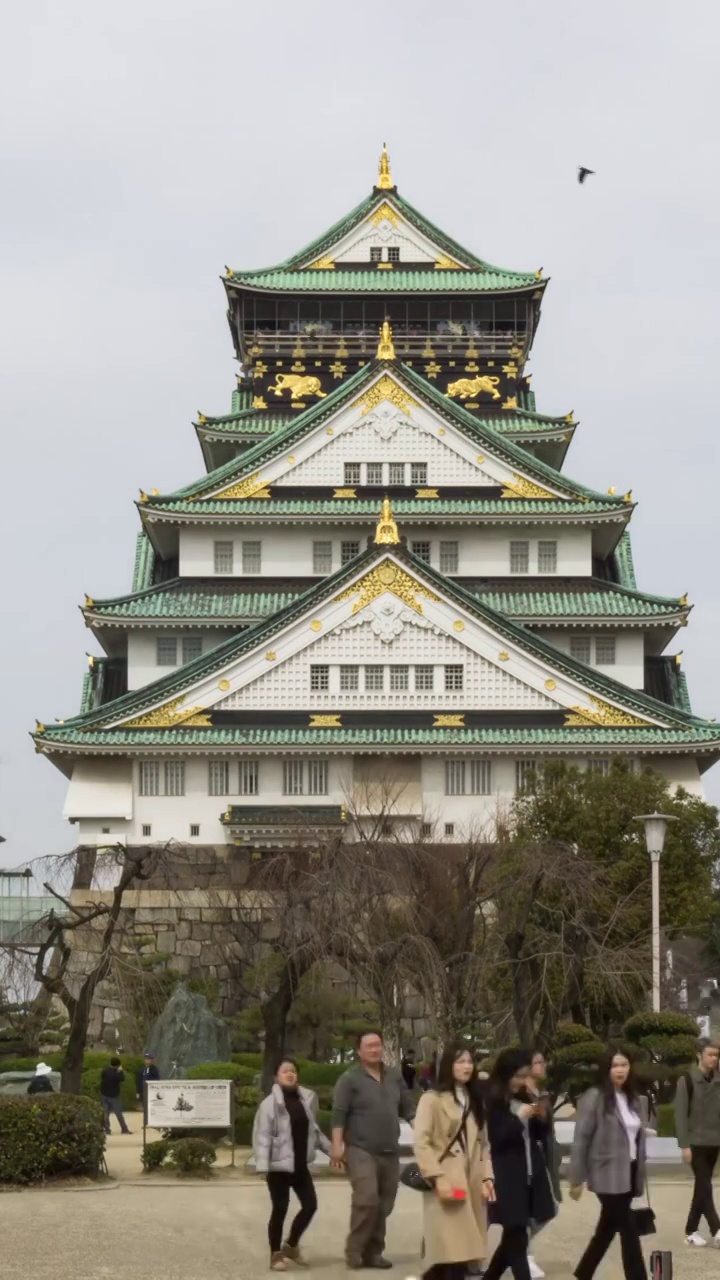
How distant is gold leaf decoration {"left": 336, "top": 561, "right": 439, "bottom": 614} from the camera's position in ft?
185

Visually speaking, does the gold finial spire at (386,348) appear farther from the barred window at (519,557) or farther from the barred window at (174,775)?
the barred window at (174,775)

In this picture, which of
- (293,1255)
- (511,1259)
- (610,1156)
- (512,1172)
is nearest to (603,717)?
(293,1255)

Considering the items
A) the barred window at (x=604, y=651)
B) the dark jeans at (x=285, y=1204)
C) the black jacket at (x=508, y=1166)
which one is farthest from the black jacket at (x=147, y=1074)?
the barred window at (x=604, y=651)

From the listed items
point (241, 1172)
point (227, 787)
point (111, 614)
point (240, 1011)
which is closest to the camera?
point (241, 1172)

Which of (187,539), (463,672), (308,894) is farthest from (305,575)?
(308,894)

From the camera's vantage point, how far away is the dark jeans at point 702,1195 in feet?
64.4

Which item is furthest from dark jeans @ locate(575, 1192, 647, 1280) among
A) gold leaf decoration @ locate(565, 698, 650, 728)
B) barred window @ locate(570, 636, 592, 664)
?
barred window @ locate(570, 636, 592, 664)

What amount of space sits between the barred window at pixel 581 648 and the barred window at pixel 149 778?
11.7 m

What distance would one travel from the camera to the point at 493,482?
6166cm

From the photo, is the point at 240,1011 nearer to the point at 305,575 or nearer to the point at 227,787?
the point at 227,787

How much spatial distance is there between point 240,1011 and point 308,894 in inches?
404

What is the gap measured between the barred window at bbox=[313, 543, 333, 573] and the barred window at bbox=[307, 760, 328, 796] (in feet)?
26.4

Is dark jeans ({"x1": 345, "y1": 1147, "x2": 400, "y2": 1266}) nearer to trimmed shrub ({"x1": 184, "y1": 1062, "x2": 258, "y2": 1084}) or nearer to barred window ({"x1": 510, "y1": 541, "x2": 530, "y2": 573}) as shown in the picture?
trimmed shrub ({"x1": 184, "y1": 1062, "x2": 258, "y2": 1084})

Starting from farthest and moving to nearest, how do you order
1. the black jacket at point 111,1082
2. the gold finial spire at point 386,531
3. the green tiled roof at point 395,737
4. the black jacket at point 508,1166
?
the gold finial spire at point 386,531 → the green tiled roof at point 395,737 → the black jacket at point 111,1082 → the black jacket at point 508,1166
